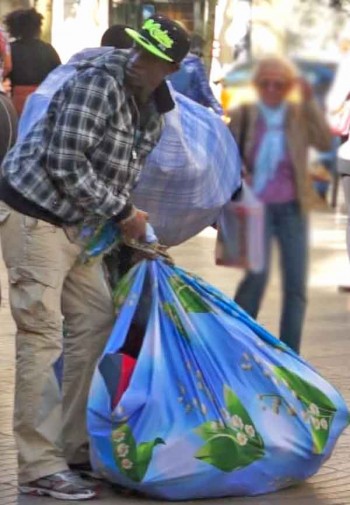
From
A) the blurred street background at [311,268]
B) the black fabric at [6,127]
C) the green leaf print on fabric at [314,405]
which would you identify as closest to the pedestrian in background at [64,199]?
the blurred street background at [311,268]

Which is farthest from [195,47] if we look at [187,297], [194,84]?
[187,297]

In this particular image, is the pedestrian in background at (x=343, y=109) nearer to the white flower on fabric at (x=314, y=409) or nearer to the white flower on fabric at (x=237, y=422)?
the white flower on fabric at (x=314, y=409)

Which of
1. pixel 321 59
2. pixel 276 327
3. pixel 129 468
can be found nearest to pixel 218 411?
pixel 129 468

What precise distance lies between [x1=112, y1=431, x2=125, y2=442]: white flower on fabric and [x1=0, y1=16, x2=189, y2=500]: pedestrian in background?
221 millimetres

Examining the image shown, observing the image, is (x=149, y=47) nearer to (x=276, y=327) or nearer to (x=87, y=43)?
(x=276, y=327)

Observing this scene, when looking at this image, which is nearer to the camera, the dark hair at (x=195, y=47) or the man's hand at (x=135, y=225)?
the man's hand at (x=135, y=225)

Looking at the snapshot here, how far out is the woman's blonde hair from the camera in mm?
6656

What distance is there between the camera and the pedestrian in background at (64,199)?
15.5 ft

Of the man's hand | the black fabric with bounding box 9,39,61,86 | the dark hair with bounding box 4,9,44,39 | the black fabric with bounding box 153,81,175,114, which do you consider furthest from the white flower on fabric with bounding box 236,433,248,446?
the dark hair with bounding box 4,9,44,39

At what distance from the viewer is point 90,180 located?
15.5 feet

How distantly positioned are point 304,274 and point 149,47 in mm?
2384

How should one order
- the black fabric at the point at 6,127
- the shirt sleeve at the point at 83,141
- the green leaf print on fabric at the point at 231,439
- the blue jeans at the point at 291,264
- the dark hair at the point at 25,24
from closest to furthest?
the shirt sleeve at the point at 83,141 → the green leaf print on fabric at the point at 231,439 → the black fabric at the point at 6,127 → the blue jeans at the point at 291,264 → the dark hair at the point at 25,24

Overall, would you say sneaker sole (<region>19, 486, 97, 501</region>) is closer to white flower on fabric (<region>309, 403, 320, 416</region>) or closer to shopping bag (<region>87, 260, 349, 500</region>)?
shopping bag (<region>87, 260, 349, 500</region>)

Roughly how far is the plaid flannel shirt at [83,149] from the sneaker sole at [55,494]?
0.89 meters
